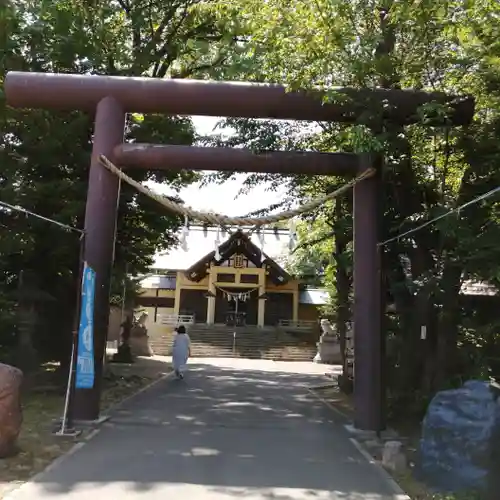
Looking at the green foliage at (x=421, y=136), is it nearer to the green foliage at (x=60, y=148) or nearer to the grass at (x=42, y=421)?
the green foliage at (x=60, y=148)

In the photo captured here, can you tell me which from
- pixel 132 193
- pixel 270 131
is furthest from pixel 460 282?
pixel 132 193

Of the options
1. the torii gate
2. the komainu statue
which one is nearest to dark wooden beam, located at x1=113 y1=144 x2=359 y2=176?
the torii gate

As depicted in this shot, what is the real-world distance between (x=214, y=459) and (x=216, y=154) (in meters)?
4.66

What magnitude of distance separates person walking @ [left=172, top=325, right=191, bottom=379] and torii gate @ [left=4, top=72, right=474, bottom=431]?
713 centimetres

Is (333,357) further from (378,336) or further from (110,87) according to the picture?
(110,87)

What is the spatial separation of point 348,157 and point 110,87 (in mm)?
3978

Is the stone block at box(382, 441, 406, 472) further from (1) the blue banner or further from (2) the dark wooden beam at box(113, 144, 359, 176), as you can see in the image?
(2) the dark wooden beam at box(113, 144, 359, 176)

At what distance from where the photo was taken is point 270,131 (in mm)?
12773

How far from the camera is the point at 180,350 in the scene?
16.2 m

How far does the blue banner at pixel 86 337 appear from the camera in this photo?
8.14 meters

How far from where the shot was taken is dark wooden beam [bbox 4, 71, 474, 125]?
29.1 feet

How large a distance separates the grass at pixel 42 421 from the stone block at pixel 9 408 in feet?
0.61

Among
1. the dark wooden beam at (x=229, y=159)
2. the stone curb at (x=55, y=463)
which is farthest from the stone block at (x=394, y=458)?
the dark wooden beam at (x=229, y=159)

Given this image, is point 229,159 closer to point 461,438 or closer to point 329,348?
point 461,438
